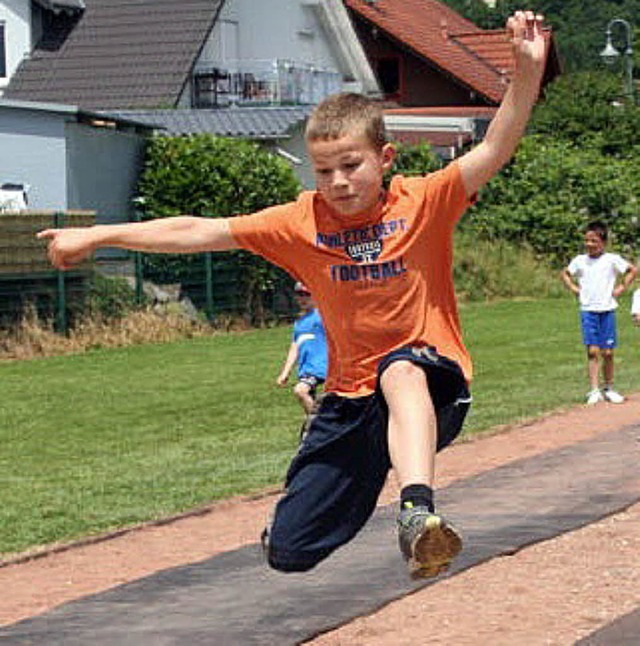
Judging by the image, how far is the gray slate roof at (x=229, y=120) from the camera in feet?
133

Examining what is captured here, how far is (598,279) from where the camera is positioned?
1900 centimetres

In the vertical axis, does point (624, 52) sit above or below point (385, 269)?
above

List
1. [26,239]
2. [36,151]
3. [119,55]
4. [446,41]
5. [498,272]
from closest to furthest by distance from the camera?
[26,239]
[36,151]
[498,272]
[119,55]
[446,41]

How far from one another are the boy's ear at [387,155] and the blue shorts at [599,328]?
12.9 meters

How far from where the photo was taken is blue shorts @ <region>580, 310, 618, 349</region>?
63.0ft

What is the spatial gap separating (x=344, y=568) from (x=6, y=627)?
1954mm

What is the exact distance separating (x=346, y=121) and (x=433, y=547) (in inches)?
55.2

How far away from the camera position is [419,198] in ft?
21.7

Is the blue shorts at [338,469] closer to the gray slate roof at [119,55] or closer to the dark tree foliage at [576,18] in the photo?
the gray slate roof at [119,55]

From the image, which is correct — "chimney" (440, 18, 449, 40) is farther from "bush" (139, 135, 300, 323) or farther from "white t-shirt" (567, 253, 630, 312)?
"white t-shirt" (567, 253, 630, 312)

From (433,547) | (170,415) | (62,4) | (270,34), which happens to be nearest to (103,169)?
(62,4)

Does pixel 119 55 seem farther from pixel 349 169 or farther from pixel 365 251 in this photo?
pixel 349 169

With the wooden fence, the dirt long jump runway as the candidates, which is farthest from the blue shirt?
the wooden fence

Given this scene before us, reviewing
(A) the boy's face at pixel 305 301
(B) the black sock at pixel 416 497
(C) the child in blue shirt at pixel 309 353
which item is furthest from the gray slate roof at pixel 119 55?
(B) the black sock at pixel 416 497
